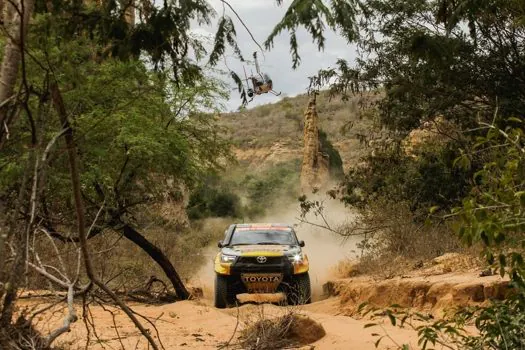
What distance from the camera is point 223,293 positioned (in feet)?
39.2

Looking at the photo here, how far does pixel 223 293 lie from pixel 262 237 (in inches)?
74.0

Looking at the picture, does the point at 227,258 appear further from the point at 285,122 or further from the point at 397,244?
the point at 285,122

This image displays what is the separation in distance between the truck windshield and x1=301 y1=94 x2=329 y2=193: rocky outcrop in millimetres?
23247

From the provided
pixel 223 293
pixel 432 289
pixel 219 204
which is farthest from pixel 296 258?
pixel 219 204

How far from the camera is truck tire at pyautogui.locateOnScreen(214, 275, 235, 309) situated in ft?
39.3

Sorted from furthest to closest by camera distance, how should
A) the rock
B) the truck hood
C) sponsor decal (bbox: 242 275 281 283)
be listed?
the truck hood < sponsor decal (bbox: 242 275 281 283) < the rock

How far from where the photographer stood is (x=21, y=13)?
2695 mm

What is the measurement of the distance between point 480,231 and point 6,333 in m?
3.26

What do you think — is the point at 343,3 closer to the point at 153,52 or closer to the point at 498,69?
the point at 153,52

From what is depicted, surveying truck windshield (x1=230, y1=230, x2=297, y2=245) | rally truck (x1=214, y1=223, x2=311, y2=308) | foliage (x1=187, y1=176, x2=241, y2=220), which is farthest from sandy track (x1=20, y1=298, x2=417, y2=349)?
foliage (x1=187, y1=176, x2=241, y2=220)

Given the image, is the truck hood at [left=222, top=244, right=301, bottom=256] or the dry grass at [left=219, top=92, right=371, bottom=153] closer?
the truck hood at [left=222, top=244, right=301, bottom=256]

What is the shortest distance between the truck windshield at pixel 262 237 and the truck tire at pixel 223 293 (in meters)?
1.28

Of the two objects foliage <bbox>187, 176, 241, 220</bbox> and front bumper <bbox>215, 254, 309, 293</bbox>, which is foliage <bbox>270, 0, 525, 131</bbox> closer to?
front bumper <bbox>215, 254, 309, 293</bbox>

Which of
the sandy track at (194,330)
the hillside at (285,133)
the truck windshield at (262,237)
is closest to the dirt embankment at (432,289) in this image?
the sandy track at (194,330)
